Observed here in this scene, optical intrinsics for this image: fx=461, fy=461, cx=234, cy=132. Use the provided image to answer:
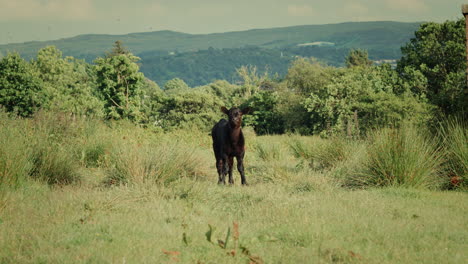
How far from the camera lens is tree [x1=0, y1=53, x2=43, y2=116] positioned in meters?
40.8

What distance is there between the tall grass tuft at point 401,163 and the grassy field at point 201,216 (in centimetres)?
12

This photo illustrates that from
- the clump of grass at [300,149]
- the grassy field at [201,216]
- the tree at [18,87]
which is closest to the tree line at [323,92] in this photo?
the tree at [18,87]

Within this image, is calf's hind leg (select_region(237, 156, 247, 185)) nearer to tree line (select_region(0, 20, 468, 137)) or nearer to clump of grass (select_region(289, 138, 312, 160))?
clump of grass (select_region(289, 138, 312, 160))

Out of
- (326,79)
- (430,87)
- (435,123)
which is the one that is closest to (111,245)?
(435,123)

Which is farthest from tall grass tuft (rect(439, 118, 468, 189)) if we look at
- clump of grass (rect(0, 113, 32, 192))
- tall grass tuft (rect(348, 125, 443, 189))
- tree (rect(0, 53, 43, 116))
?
tree (rect(0, 53, 43, 116))

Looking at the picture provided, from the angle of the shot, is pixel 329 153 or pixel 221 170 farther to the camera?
pixel 329 153

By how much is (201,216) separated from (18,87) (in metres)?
39.8

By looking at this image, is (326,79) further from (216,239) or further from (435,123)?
(216,239)

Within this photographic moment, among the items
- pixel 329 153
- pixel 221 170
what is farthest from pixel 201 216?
pixel 329 153

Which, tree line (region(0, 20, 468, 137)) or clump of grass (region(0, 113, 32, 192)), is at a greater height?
clump of grass (region(0, 113, 32, 192))

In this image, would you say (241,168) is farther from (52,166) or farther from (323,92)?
(323,92)

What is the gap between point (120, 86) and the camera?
1761 inches

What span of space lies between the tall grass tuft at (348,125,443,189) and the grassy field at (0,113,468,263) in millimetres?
119

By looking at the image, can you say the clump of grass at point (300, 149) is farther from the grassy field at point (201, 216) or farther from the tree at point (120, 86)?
the tree at point (120, 86)
